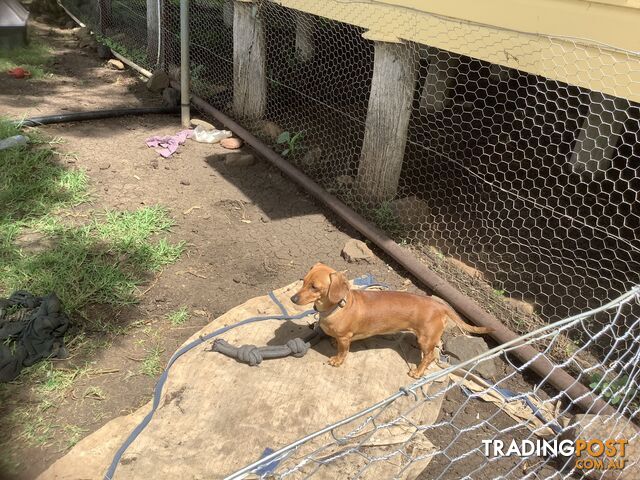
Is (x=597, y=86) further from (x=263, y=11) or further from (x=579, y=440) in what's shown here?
(x=263, y=11)

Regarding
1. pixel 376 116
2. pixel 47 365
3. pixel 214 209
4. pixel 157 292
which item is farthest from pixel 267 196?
pixel 47 365

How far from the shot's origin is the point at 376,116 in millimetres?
4797

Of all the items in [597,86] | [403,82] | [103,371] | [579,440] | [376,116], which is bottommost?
[103,371]

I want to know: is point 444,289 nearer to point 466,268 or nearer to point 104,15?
point 466,268

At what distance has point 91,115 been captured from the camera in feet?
A: 21.3

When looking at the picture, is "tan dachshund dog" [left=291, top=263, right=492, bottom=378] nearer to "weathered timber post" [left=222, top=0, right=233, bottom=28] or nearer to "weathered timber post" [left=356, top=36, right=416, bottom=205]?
"weathered timber post" [left=356, top=36, right=416, bottom=205]

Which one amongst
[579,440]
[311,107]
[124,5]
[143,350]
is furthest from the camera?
[124,5]

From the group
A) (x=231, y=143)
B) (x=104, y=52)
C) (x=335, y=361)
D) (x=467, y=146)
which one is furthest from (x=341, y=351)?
(x=104, y=52)

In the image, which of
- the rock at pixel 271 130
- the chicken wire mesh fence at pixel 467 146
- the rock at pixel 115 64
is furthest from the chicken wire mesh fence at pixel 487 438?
the rock at pixel 115 64

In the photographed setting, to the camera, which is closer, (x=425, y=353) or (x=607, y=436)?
(x=607, y=436)

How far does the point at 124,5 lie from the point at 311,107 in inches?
191

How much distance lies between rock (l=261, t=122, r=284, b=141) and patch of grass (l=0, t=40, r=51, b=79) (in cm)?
401

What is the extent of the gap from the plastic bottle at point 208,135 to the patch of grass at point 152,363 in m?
3.46

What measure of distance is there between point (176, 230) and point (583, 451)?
3534mm
